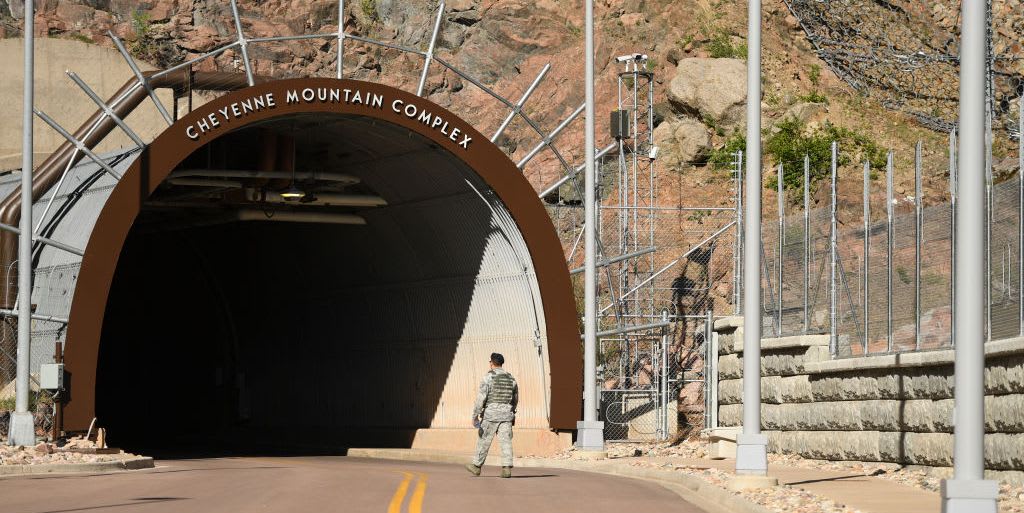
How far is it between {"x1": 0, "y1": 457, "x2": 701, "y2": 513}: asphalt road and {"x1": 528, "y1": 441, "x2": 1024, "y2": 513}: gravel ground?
0.92 metres

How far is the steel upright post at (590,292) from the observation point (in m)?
28.0

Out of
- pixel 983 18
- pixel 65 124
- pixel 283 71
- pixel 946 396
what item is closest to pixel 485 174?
pixel 946 396

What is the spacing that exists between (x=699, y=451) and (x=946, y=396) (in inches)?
341

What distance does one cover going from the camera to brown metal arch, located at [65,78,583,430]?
2750cm

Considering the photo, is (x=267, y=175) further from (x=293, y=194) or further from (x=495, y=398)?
(x=495, y=398)

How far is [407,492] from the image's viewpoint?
63.6 ft

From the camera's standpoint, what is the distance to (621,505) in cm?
1781

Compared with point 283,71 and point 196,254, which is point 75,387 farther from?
point 283,71

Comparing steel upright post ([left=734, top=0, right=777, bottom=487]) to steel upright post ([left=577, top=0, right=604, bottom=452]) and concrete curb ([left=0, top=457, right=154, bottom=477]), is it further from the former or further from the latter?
concrete curb ([left=0, top=457, right=154, bottom=477])

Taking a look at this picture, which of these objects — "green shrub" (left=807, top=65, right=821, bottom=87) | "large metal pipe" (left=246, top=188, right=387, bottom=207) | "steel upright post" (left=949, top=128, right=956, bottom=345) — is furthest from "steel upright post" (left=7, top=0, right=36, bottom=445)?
"green shrub" (left=807, top=65, right=821, bottom=87)

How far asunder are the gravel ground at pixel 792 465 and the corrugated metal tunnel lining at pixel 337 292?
7.86 ft

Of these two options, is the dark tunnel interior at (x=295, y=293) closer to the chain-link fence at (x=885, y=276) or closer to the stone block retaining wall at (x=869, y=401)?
the chain-link fence at (x=885, y=276)

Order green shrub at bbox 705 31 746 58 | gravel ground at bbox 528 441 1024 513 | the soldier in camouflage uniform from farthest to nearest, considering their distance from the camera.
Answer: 1. green shrub at bbox 705 31 746 58
2. the soldier in camouflage uniform
3. gravel ground at bbox 528 441 1024 513

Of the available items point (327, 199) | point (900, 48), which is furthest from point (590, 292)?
point (900, 48)
